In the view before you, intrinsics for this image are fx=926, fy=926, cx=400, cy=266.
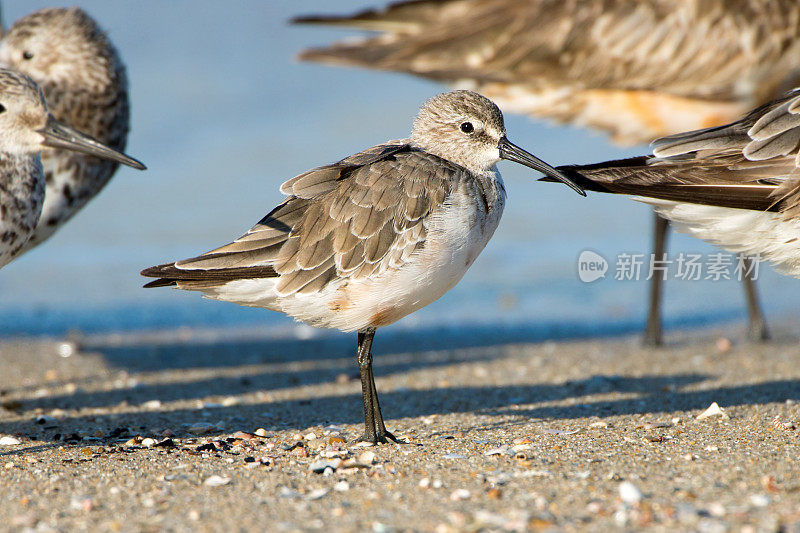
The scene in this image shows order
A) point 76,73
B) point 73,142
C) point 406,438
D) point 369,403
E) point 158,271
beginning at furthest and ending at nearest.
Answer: point 76,73 → point 73,142 → point 406,438 → point 369,403 → point 158,271

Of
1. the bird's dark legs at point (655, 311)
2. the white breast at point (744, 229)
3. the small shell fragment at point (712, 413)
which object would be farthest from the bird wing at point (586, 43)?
the small shell fragment at point (712, 413)

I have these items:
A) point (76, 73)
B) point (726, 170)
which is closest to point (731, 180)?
point (726, 170)

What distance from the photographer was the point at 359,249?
4.48 meters

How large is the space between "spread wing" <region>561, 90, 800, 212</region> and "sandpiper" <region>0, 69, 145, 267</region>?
8.64 feet

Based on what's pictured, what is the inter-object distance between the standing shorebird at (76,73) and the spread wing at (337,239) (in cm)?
279

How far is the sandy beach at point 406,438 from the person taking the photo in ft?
11.5

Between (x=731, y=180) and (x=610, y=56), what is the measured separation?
3817mm

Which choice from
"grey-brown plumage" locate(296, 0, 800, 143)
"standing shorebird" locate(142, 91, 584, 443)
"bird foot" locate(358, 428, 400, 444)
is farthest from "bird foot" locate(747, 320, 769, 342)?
"bird foot" locate(358, 428, 400, 444)

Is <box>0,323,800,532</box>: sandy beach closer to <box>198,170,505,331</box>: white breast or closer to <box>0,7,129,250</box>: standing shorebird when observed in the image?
<box>198,170,505,331</box>: white breast

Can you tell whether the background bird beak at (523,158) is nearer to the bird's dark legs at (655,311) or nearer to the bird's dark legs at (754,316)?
the bird's dark legs at (655,311)

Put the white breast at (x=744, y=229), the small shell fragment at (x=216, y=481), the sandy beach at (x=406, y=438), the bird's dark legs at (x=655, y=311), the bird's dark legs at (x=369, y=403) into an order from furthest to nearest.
A: the bird's dark legs at (x=655, y=311)
the white breast at (x=744, y=229)
the bird's dark legs at (x=369, y=403)
the small shell fragment at (x=216, y=481)
the sandy beach at (x=406, y=438)

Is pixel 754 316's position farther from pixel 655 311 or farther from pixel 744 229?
pixel 744 229

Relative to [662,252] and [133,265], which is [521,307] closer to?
[662,252]

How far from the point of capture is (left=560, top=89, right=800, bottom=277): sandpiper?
Result: 4.90 m
